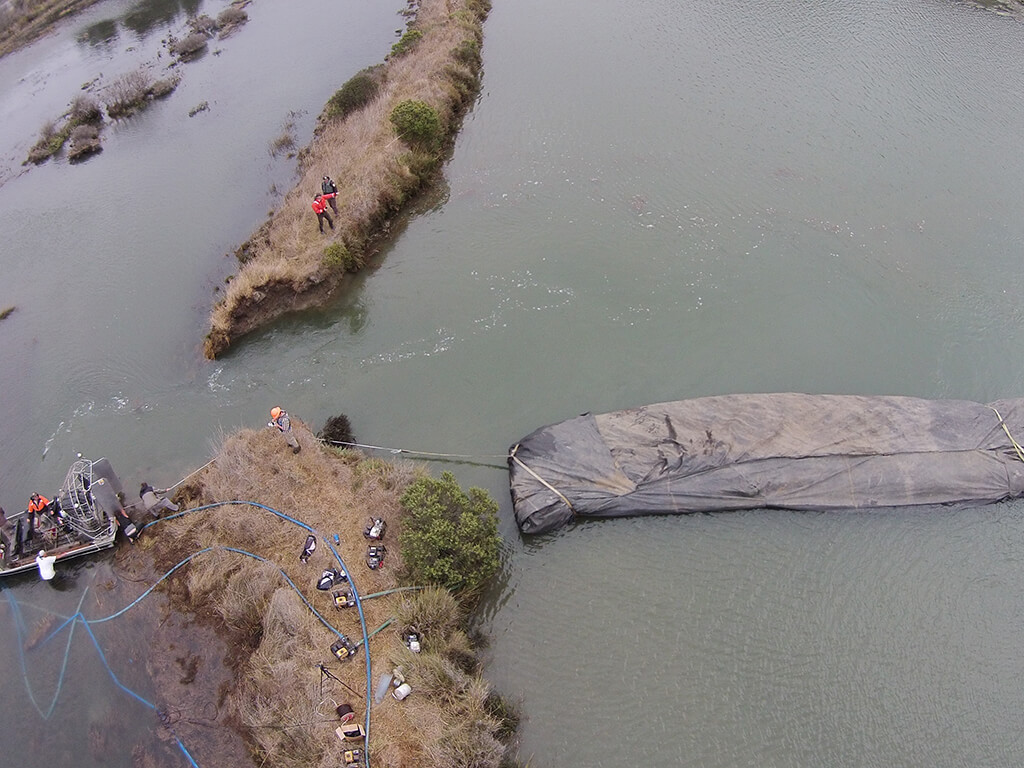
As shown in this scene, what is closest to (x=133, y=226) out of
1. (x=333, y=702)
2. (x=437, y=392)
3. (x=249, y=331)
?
(x=249, y=331)

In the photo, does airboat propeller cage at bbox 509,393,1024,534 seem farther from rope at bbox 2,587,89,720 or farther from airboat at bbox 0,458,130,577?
rope at bbox 2,587,89,720

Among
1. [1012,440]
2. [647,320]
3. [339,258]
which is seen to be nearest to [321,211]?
[339,258]

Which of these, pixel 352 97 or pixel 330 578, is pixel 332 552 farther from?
pixel 352 97

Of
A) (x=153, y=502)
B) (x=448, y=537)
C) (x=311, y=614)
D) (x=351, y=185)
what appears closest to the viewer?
(x=448, y=537)

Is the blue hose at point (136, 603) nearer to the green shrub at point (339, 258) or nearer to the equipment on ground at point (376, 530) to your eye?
the equipment on ground at point (376, 530)

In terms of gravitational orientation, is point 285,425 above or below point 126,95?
below

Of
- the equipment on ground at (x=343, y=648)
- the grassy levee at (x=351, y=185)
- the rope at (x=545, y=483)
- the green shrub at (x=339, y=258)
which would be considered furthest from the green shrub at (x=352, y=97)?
the equipment on ground at (x=343, y=648)

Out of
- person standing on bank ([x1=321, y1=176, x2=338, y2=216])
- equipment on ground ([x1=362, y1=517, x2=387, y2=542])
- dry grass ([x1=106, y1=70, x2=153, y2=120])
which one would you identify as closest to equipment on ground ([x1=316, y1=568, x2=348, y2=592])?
equipment on ground ([x1=362, y1=517, x2=387, y2=542])

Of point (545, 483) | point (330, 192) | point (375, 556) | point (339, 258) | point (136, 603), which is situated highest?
point (330, 192)
